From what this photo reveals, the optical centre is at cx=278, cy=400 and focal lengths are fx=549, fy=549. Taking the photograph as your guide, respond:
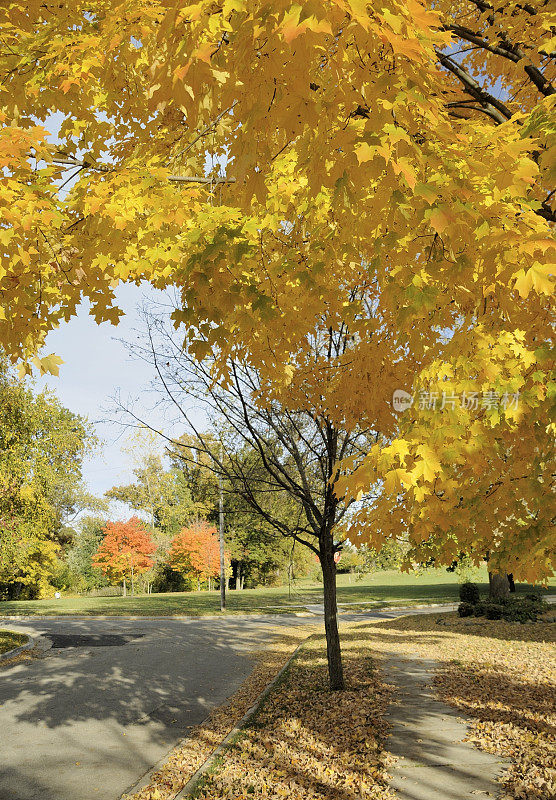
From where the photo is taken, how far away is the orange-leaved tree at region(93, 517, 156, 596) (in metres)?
35.0

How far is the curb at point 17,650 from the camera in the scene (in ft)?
38.7

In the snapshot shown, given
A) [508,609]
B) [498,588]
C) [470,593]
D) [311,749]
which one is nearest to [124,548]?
[470,593]

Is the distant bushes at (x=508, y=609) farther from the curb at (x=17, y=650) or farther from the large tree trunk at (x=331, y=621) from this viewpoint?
the curb at (x=17, y=650)

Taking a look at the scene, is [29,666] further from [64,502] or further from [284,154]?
[64,502]

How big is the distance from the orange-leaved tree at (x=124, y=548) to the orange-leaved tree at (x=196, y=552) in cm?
212

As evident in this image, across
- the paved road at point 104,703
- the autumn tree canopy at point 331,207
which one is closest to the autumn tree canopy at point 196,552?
the paved road at point 104,703

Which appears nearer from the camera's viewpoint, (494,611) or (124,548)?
(494,611)

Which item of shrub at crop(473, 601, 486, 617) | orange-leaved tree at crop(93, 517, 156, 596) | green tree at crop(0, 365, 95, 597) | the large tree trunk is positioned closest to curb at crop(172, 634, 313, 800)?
the large tree trunk

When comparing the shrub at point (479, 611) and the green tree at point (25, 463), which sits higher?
the green tree at point (25, 463)

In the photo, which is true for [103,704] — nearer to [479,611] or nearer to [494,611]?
[494,611]

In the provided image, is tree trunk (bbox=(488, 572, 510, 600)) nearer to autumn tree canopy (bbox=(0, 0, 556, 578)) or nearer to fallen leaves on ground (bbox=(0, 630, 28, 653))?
fallen leaves on ground (bbox=(0, 630, 28, 653))

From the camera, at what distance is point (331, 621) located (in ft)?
25.5

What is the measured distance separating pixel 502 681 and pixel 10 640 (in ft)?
38.0

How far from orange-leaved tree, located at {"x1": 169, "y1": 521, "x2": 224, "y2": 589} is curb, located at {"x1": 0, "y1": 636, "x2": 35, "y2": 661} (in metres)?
23.1
